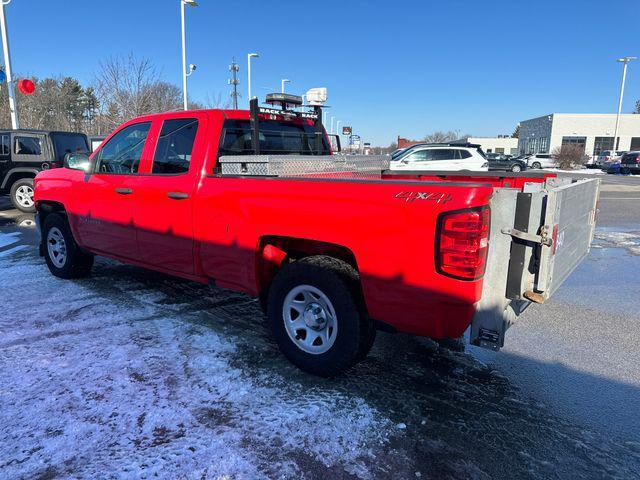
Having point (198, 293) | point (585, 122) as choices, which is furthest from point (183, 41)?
point (585, 122)

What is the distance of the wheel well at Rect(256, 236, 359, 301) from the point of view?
3.33 meters

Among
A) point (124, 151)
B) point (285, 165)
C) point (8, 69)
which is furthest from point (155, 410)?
point (8, 69)

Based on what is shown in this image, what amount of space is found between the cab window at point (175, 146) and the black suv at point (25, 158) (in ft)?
28.6

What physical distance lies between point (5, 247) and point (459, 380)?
760 centimetres

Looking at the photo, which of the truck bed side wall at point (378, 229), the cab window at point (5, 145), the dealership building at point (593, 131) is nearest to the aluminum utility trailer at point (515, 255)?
the truck bed side wall at point (378, 229)

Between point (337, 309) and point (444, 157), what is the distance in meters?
16.2

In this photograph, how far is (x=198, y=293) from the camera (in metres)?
5.10

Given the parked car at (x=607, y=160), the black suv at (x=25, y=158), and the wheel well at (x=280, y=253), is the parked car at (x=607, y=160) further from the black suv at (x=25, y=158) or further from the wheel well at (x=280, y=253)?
the wheel well at (x=280, y=253)

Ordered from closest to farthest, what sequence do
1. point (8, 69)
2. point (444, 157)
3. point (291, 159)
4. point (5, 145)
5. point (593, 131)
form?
point (291, 159)
point (5, 145)
point (8, 69)
point (444, 157)
point (593, 131)

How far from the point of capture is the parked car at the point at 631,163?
33531 millimetres

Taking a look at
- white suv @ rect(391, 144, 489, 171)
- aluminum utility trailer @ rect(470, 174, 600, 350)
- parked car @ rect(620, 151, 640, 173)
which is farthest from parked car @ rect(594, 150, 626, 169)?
aluminum utility trailer @ rect(470, 174, 600, 350)

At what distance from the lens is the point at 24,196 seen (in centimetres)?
1158

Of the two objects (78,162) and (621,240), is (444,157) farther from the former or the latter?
(78,162)

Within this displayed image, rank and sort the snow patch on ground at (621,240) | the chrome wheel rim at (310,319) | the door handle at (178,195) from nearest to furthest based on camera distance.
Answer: the chrome wheel rim at (310,319) → the door handle at (178,195) → the snow patch on ground at (621,240)
